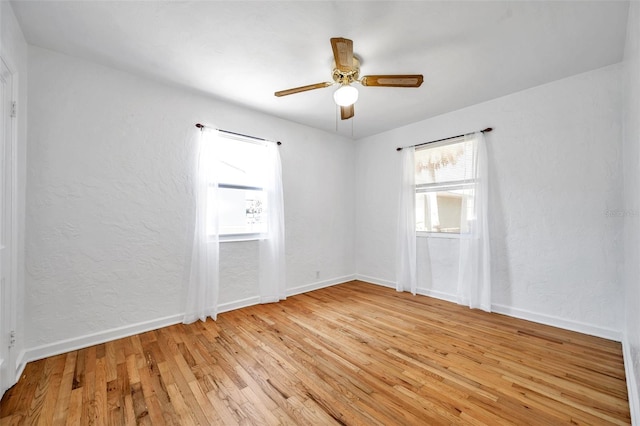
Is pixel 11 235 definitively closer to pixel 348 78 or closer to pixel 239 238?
pixel 239 238

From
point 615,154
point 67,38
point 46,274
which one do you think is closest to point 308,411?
point 46,274

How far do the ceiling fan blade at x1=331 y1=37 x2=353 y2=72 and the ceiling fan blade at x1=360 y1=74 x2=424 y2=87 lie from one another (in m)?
0.21

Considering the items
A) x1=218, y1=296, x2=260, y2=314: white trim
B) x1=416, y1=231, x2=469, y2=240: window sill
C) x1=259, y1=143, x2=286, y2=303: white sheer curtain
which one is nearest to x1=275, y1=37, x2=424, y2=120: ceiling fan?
x1=259, y1=143, x2=286, y2=303: white sheer curtain

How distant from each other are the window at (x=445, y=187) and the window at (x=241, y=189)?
Result: 233 cm

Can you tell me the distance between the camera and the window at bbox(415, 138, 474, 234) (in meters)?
3.38

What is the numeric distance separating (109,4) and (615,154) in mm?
4360

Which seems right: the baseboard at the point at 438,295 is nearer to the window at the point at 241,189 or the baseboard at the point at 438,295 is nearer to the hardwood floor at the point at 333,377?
the hardwood floor at the point at 333,377

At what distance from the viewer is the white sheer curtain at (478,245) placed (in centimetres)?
312

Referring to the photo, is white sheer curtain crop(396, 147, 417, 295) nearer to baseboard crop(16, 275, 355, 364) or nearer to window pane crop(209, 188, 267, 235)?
window pane crop(209, 188, 267, 235)

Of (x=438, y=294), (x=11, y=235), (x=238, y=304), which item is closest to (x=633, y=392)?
(x=438, y=294)

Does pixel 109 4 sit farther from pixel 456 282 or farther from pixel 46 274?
pixel 456 282

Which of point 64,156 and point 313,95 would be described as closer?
point 64,156

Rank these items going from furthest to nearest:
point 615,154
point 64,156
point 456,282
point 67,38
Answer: point 456,282 < point 615,154 < point 64,156 < point 67,38

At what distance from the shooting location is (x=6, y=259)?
1.73 m
